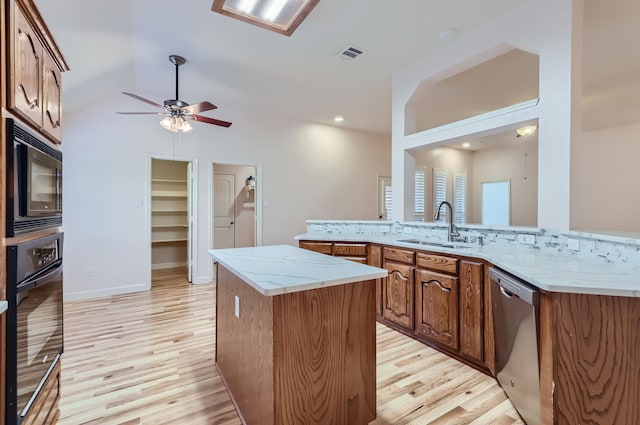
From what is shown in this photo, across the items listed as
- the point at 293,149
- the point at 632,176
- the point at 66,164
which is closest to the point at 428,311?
the point at 293,149

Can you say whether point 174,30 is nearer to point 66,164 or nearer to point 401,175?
point 66,164

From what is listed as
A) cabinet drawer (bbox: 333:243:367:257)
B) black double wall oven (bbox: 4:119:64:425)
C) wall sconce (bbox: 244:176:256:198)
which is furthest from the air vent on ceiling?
wall sconce (bbox: 244:176:256:198)

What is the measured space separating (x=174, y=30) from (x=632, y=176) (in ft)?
24.9

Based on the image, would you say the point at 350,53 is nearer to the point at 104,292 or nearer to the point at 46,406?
the point at 46,406

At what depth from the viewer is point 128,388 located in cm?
195

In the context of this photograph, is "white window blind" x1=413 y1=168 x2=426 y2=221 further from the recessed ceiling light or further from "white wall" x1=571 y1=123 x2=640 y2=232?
the recessed ceiling light

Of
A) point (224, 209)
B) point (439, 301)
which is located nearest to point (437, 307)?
point (439, 301)

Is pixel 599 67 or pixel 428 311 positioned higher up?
pixel 599 67

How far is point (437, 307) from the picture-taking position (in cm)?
241

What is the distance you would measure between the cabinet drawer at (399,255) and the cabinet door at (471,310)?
0.49m

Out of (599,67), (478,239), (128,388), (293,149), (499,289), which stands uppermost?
(599,67)

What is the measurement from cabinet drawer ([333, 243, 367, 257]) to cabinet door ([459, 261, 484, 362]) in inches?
43.8

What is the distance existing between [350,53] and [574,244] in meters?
2.72

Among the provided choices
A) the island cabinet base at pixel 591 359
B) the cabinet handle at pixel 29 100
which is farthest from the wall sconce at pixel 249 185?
the island cabinet base at pixel 591 359
